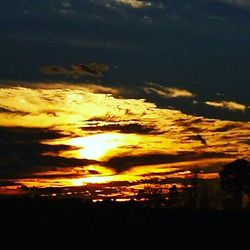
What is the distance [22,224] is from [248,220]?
58.7 ft

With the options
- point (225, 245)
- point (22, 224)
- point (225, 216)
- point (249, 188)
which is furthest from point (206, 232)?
point (249, 188)

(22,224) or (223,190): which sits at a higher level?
(223,190)

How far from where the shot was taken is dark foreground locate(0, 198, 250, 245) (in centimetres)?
→ 4139

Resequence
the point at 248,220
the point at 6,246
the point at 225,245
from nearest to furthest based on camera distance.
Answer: the point at 6,246 → the point at 225,245 → the point at 248,220

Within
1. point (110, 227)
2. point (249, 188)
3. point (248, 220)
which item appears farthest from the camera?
point (249, 188)

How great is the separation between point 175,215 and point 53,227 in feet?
44.3

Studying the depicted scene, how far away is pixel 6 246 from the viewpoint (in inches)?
1501

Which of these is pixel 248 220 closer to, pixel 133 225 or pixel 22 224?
pixel 133 225

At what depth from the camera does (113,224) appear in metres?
45.9

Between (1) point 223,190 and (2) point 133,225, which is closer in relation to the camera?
(2) point 133,225

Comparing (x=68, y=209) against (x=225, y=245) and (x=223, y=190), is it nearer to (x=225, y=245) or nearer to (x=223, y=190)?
(x=225, y=245)

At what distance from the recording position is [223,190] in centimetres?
8119

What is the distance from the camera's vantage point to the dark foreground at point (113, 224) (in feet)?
136

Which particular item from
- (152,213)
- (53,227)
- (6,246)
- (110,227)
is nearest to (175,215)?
(152,213)
